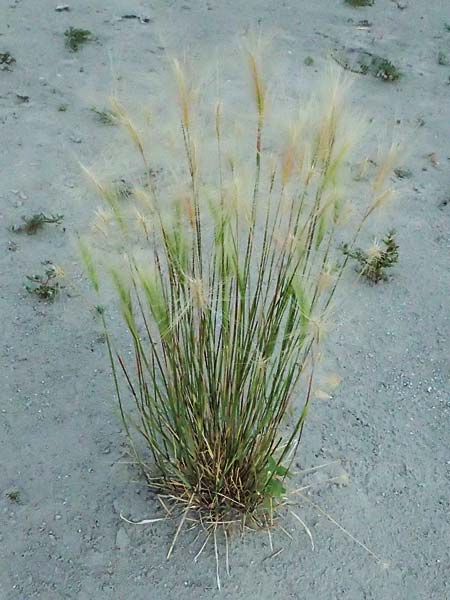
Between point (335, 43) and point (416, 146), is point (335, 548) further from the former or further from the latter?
point (335, 43)

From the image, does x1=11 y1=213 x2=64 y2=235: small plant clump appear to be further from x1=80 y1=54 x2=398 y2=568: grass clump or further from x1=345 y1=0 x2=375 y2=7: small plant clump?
x1=345 y1=0 x2=375 y2=7: small plant clump

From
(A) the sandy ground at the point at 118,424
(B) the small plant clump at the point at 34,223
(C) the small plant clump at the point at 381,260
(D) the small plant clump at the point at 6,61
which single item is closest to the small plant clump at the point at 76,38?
(A) the sandy ground at the point at 118,424

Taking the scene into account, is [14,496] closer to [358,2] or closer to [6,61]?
[6,61]

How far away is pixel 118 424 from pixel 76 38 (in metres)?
3.05

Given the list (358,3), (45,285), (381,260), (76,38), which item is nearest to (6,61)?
(76,38)

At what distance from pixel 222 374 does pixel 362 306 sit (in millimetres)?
1302

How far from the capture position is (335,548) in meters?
2.32

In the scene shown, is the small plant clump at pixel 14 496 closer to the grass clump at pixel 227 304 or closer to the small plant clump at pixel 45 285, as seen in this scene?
the grass clump at pixel 227 304

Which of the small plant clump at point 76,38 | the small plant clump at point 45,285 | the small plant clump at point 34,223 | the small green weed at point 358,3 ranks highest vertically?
the small green weed at point 358,3

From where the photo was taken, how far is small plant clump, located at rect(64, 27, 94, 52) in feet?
15.8

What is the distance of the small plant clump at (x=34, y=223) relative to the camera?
11.3 feet

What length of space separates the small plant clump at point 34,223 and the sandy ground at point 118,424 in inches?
2.6

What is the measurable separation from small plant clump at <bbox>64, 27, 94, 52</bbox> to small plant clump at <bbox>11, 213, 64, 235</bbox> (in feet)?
5.69

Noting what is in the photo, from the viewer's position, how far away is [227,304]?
6.34 ft
